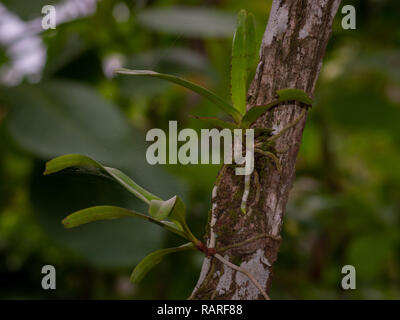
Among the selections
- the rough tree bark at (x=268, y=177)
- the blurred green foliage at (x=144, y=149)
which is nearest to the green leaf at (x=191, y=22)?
the blurred green foliage at (x=144, y=149)

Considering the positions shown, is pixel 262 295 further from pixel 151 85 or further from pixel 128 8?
pixel 128 8

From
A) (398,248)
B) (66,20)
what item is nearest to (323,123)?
(398,248)

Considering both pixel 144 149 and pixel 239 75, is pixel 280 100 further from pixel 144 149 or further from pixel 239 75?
pixel 144 149

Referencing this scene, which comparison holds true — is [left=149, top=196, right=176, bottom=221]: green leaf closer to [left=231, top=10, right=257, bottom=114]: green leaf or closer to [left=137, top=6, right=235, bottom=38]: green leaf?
[left=231, top=10, right=257, bottom=114]: green leaf

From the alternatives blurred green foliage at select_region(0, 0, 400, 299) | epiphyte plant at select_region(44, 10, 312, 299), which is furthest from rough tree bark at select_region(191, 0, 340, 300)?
blurred green foliage at select_region(0, 0, 400, 299)

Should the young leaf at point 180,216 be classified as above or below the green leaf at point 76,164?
below

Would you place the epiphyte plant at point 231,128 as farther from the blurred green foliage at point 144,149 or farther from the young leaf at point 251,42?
the blurred green foliage at point 144,149

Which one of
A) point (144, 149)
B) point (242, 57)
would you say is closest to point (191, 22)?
point (144, 149)
